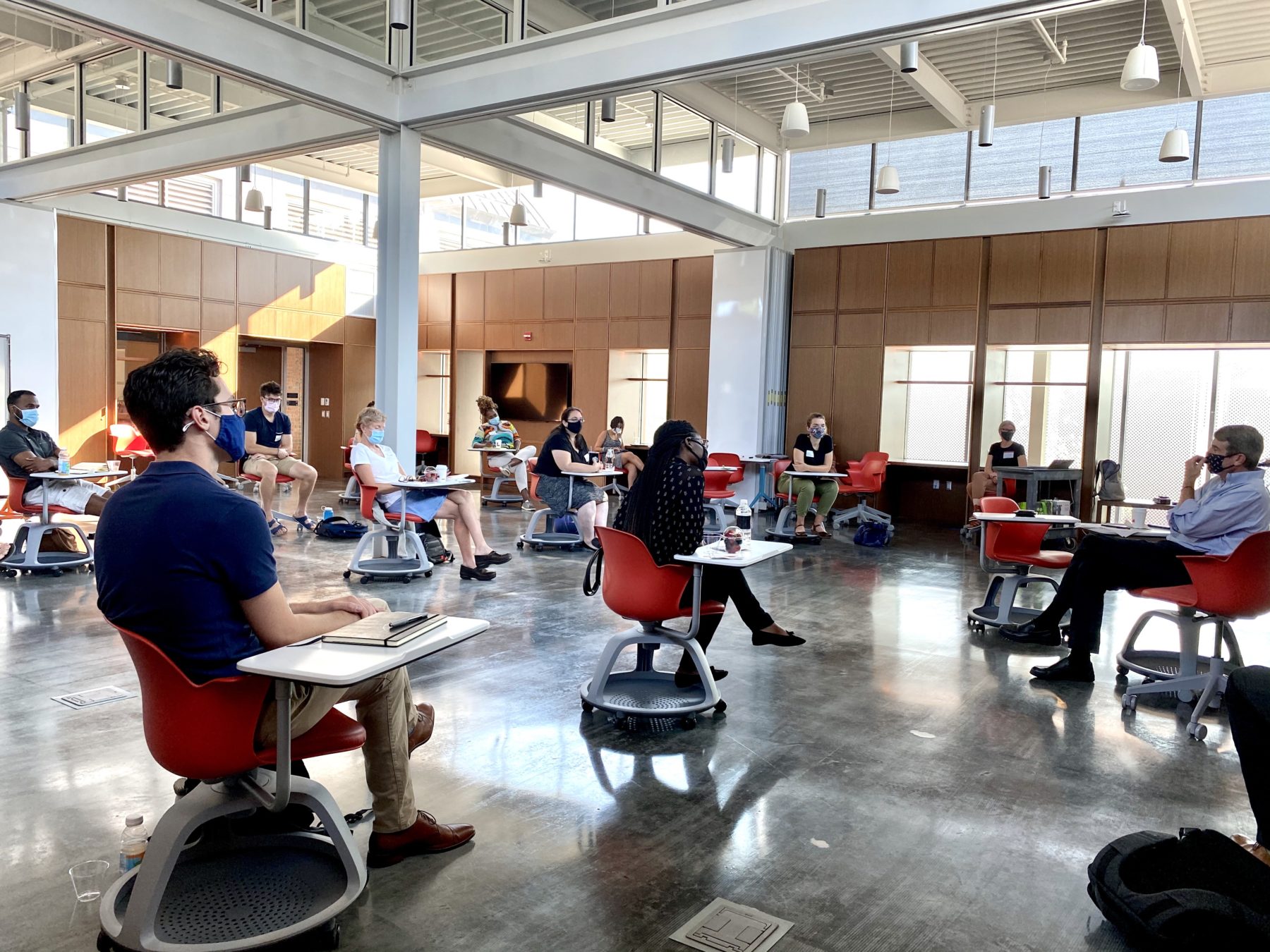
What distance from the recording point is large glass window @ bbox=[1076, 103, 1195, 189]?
1073 cm

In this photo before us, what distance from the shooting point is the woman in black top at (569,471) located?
866cm

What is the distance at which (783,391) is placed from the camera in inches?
532

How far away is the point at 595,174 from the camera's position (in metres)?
9.80

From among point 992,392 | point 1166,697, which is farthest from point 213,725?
point 992,392

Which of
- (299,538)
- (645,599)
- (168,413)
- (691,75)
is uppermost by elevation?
(691,75)

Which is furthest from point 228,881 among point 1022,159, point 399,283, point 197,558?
point 1022,159

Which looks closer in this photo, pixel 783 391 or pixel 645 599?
pixel 645 599

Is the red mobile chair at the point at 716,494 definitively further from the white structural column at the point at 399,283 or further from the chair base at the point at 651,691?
the chair base at the point at 651,691

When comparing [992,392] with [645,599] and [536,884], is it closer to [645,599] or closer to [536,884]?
[645,599]

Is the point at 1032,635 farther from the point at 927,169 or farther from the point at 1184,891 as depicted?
the point at 927,169

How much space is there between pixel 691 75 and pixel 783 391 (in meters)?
7.07

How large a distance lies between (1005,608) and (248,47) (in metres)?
6.67

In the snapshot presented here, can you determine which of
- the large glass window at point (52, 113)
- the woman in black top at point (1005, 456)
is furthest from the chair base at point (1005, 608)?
the large glass window at point (52, 113)

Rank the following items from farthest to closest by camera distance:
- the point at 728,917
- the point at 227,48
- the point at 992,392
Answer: the point at 992,392, the point at 227,48, the point at 728,917
